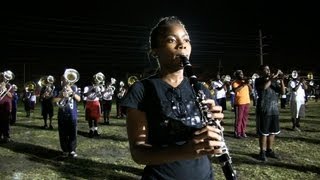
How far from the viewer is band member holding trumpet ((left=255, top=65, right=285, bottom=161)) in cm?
927

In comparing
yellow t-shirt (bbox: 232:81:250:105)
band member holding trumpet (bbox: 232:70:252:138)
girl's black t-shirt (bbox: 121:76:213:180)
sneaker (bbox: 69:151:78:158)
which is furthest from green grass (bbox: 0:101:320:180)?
girl's black t-shirt (bbox: 121:76:213:180)

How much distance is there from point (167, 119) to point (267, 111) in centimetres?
723

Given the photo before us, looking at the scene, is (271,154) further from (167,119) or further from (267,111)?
(167,119)

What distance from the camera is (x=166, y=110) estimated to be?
254 centimetres

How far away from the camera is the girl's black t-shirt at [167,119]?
98.6 inches

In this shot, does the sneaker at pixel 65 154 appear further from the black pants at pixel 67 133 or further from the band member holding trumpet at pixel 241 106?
the band member holding trumpet at pixel 241 106

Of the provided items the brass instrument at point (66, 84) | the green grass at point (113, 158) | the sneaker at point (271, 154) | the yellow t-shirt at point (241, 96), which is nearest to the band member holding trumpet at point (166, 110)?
the green grass at point (113, 158)

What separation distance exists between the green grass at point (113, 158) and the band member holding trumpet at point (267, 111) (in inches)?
16.4

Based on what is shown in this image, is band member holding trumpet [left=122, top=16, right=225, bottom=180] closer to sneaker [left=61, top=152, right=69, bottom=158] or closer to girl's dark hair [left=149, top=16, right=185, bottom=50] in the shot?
girl's dark hair [left=149, top=16, right=185, bottom=50]

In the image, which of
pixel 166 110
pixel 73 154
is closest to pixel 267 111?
pixel 73 154

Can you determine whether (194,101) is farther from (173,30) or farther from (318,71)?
(318,71)

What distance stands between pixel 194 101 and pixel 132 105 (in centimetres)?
40

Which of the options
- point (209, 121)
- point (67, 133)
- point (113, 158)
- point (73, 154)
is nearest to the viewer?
point (209, 121)

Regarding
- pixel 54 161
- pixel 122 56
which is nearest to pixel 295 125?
pixel 54 161
